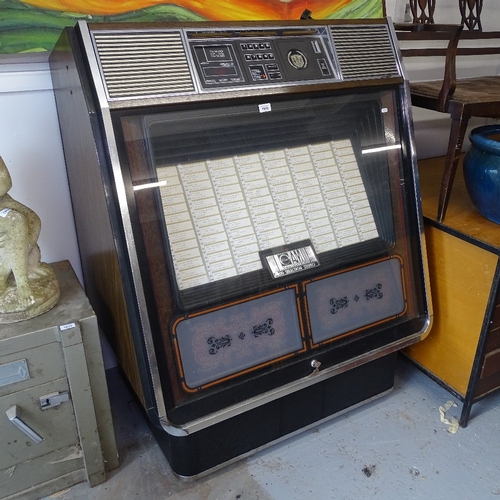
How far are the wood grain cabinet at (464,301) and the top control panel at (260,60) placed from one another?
67 cm

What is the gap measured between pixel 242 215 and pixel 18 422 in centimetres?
80

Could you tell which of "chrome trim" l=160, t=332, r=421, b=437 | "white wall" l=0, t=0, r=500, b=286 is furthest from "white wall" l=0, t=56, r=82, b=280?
"chrome trim" l=160, t=332, r=421, b=437

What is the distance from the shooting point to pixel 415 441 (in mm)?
1590

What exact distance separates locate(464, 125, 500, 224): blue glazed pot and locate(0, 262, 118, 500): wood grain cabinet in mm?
1269

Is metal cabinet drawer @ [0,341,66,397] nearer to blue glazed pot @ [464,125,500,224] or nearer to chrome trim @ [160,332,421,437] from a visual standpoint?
chrome trim @ [160,332,421,437]

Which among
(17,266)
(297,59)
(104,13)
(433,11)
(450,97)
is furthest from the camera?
(433,11)

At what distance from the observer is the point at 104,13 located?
1419 millimetres

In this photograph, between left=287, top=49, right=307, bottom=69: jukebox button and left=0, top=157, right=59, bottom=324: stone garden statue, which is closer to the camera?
left=0, top=157, right=59, bottom=324: stone garden statue

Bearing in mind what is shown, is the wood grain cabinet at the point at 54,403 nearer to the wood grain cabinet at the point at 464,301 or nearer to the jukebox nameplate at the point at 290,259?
the jukebox nameplate at the point at 290,259

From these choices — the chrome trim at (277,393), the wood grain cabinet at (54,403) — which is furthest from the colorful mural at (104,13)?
the chrome trim at (277,393)

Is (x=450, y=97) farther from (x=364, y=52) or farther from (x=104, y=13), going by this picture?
(x=104, y=13)

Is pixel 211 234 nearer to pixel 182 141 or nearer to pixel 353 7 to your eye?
pixel 182 141

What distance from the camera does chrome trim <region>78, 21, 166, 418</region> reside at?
107cm

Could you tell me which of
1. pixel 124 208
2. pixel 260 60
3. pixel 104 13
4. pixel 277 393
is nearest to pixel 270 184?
pixel 260 60
